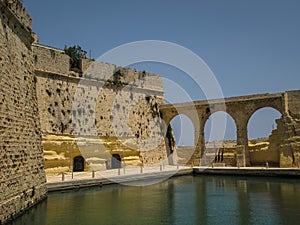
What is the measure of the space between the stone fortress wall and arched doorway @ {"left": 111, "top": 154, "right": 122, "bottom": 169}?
0.21 m

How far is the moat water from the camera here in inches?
370

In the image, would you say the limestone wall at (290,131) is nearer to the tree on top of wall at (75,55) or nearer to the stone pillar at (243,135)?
the stone pillar at (243,135)

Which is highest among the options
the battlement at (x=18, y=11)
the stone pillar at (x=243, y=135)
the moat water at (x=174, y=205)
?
the battlement at (x=18, y=11)

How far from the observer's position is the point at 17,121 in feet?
33.7

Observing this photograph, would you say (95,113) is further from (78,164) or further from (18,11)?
(18,11)

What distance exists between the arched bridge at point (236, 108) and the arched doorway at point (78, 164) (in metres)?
9.12

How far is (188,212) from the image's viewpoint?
1044cm

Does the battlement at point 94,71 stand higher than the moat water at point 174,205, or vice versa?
the battlement at point 94,71

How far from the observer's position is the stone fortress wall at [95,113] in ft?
63.3

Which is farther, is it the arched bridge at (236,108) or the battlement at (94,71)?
the arched bridge at (236,108)

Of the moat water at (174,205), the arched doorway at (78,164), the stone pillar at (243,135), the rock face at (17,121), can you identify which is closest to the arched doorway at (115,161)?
the arched doorway at (78,164)

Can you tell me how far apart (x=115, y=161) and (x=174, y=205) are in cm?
1144

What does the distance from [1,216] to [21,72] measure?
5161 millimetres

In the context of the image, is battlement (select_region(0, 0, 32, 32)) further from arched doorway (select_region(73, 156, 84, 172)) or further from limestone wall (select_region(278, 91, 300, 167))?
limestone wall (select_region(278, 91, 300, 167))
